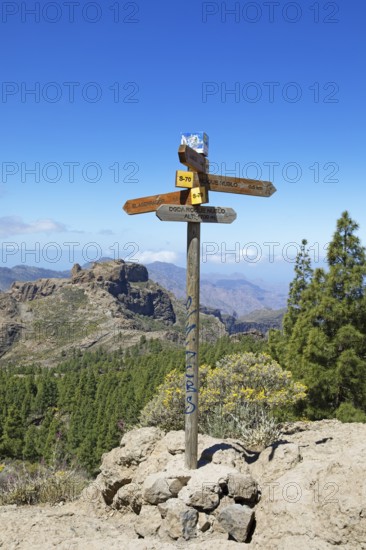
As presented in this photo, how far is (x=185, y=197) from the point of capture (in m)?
7.13

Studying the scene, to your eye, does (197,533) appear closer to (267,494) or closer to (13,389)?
(267,494)

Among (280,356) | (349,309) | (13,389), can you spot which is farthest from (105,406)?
(349,309)

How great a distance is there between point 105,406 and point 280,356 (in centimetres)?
3985

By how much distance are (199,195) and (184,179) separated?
36cm

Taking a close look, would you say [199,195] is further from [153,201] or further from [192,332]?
[192,332]

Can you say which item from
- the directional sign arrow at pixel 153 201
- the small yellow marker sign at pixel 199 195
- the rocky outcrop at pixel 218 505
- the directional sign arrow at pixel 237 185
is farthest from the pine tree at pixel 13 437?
the directional sign arrow at pixel 237 185

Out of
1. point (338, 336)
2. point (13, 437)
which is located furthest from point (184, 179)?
point (13, 437)

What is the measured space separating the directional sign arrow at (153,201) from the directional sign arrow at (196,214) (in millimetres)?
210

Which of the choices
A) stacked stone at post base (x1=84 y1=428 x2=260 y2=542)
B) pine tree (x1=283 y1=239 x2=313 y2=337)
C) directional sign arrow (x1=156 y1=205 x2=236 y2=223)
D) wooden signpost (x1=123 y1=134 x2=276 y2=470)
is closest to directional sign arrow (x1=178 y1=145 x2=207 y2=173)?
wooden signpost (x1=123 y1=134 x2=276 y2=470)

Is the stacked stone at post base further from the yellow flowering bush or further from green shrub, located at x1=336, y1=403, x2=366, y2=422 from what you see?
green shrub, located at x1=336, y1=403, x2=366, y2=422

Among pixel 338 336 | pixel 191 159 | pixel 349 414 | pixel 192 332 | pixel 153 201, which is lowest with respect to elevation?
pixel 349 414

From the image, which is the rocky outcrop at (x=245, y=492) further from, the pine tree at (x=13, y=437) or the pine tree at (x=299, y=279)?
the pine tree at (x=13, y=437)

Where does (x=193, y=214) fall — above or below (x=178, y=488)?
above

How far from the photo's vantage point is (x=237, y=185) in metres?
7.35
